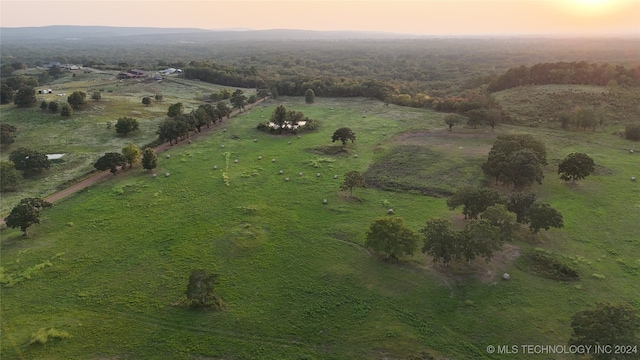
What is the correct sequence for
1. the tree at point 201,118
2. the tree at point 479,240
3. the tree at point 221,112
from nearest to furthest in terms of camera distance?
the tree at point 479,240 → the tree at point 201,118 → the tree at point 221,112

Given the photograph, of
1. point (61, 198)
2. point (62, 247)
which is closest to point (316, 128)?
point (61, 198)

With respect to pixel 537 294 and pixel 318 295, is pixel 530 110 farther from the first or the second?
pixel 318 295

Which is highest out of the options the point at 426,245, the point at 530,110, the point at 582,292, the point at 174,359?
the point at 530,110

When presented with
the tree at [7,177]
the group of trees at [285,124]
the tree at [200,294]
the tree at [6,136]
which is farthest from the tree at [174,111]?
the tree at [200,294]

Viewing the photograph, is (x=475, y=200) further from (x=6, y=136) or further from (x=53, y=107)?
(x=53, y=107)

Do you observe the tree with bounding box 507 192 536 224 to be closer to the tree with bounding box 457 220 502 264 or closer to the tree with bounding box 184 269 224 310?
the tree with bounding box 457 220 502 264

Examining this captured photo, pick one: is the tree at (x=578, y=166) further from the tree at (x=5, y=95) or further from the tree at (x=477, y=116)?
the tree at (x=5, y=95)
